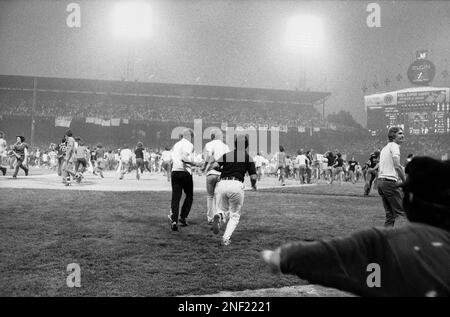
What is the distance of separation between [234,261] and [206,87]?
154ft

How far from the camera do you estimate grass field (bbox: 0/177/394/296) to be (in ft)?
14.8

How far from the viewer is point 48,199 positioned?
11102 millimetres

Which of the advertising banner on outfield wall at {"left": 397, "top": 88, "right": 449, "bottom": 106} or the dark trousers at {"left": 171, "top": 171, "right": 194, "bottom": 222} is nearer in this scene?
the dark trousers at {"left": 171, "top": 171, "right": 194, "bottom": 222}

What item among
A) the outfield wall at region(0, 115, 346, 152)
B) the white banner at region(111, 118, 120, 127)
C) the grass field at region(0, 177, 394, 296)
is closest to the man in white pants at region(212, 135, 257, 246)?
the grass field at region(0, 177, 394, 296)

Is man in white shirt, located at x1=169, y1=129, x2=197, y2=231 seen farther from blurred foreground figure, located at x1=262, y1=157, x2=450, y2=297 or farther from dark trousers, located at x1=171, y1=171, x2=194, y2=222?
blurred foreground figure, located at x1=262, y1=157, x2=450, y2=297

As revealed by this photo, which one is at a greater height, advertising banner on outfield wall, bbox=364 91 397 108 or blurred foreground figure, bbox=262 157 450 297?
advertising banner on outfield wall, bbox=364 91 397 108

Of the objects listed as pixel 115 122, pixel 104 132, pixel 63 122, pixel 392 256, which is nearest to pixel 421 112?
pixel 115 122

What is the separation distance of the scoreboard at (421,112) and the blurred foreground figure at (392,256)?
2273 inches

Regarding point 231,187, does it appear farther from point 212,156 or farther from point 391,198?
point 391,198

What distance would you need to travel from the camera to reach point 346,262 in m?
1.79

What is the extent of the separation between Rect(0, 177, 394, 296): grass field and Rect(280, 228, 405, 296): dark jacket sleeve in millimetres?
2725

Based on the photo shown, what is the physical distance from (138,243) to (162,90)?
46.5 m
